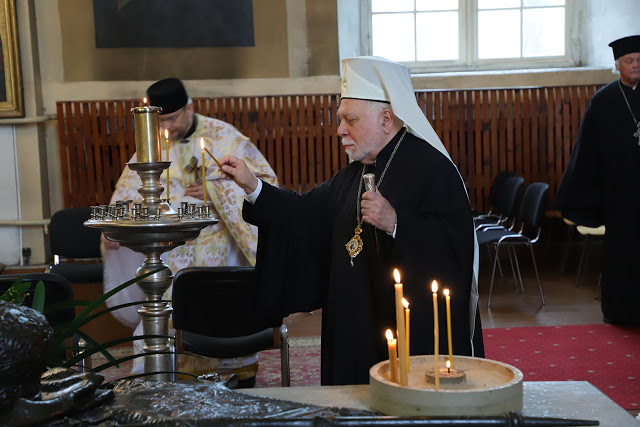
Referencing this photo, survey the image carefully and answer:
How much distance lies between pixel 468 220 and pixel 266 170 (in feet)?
7.00

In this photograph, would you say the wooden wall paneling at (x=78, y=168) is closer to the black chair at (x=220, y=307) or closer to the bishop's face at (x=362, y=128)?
the black chair at (x=220, y=307)

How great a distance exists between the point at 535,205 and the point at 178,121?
367 cm

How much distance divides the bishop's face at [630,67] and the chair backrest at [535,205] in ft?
3.95

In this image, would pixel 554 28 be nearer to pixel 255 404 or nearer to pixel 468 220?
pixel 468 220

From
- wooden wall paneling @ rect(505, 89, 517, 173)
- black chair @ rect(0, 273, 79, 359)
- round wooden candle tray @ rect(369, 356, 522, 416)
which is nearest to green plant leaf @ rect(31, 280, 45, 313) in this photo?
round wooden candle tray @ rect(369, 356, 522, 416)

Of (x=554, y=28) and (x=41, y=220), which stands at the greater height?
(x=554, y=28)

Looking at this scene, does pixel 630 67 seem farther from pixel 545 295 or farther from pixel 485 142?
pixel 485 142

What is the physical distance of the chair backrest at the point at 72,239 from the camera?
22.2 feet

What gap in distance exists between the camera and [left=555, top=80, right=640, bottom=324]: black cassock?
6496 mm

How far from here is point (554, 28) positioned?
988 centimetres

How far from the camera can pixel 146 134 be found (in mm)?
2850

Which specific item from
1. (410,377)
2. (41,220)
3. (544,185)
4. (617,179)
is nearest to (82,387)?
(410,377)

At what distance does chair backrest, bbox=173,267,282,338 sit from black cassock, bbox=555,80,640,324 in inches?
148

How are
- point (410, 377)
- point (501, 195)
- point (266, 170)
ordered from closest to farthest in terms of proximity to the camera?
point (410, 377)
point (266, 170)
point (501, 195)
